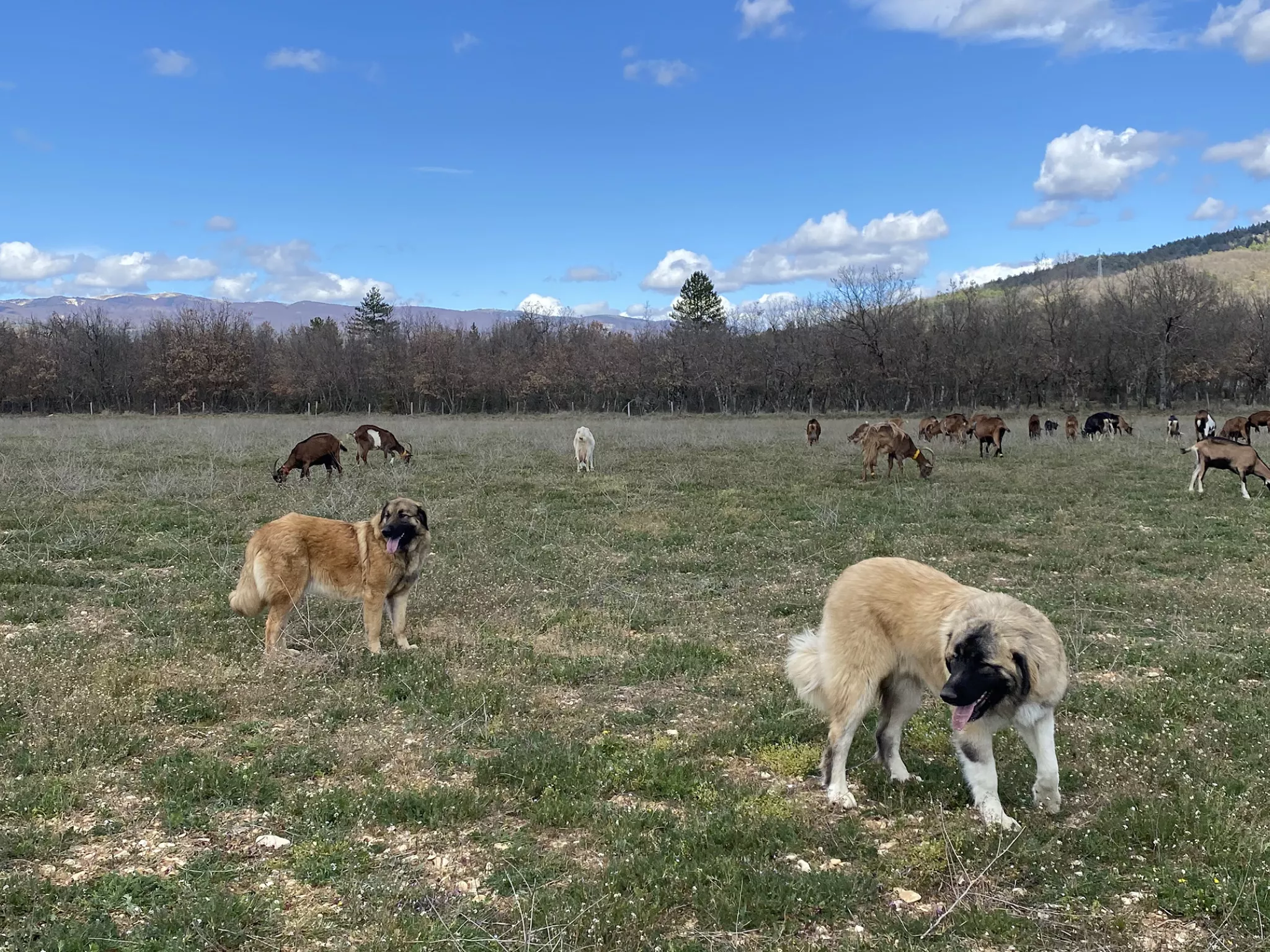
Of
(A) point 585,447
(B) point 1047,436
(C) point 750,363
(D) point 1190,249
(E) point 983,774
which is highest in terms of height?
(D) point 1190,249

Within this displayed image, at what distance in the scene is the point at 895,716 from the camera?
187 inches

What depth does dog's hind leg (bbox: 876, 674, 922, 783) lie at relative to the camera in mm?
4629

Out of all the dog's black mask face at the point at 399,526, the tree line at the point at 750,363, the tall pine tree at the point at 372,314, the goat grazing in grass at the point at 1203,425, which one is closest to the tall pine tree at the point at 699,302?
the tree line at the point at 750,363

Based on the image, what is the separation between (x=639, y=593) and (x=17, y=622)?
639cm

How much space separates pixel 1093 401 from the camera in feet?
200

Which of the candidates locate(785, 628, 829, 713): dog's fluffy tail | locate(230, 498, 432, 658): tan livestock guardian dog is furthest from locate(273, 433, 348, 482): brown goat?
locate(785, 628, 829, 713): dog's fluffy tail

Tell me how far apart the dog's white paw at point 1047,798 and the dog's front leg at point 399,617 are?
518 cm

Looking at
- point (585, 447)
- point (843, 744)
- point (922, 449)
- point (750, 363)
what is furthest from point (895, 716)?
point (750, 363)

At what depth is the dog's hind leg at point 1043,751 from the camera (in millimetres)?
A: 3973

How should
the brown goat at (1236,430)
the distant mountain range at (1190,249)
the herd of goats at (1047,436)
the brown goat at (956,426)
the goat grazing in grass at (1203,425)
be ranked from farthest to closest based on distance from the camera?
the distant mountain range at (1190,249) < the brown goat at (956,426) < the goat grazing in grass at (1203,425) < the brown goat at (1236,430) < the herd of goats at (1047,436)

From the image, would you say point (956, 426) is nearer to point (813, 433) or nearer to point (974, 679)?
point (813, 433)

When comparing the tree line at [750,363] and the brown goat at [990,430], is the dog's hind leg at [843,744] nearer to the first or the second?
the brown goat at [990,430]

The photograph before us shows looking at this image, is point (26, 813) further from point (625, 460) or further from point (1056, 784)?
point (625, 460)

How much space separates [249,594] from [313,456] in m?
12.4
